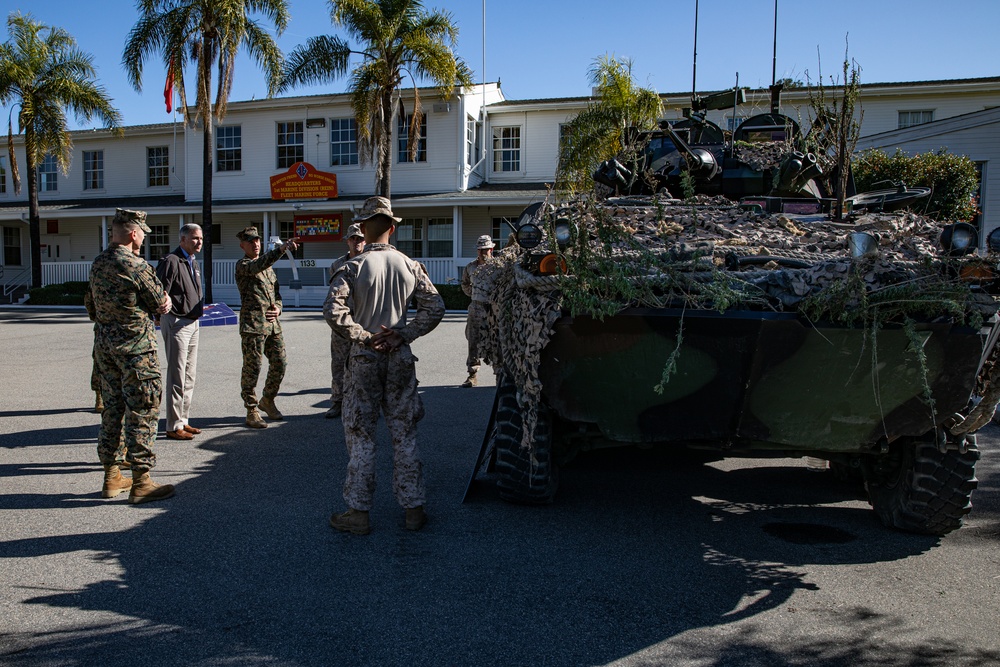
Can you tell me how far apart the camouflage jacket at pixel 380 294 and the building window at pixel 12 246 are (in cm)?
3214

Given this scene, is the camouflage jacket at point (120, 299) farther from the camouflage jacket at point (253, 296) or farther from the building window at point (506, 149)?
the building window at point (506, 149)

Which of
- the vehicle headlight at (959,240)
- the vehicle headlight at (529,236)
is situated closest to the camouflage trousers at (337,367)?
the vehicle headlight at (529,236)

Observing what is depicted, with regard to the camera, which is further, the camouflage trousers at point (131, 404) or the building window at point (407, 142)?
the building window at point (407, 142)

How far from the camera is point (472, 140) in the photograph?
2517 cm

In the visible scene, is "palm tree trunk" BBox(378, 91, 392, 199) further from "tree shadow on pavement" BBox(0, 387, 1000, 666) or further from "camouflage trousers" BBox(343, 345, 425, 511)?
"camouflage trousers" BBox(343, 345, 425, 511)

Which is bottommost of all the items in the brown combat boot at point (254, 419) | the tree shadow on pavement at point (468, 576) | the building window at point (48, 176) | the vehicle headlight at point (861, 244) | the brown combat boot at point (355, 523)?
the tree shadow on pavement at point (468, 576)

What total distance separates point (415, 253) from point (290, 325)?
1028cm

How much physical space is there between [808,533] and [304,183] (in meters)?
22.9

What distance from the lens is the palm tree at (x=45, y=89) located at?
2442 centimetres

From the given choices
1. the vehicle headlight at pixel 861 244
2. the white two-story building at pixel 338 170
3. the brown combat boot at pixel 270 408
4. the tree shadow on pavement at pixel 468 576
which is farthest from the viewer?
the white two-story building at pixel 338 170

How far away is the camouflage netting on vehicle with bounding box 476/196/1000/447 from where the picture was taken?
3373 millimetres

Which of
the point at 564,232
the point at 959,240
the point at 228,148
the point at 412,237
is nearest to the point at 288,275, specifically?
the point at 412,237

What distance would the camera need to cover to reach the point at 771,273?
3.55m

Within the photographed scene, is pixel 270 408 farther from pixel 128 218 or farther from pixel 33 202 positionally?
pixel 33 202
